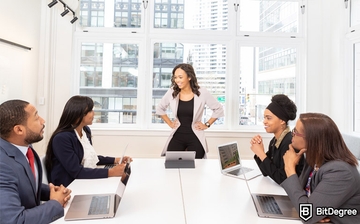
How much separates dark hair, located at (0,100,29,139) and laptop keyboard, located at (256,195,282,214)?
1.26 meters

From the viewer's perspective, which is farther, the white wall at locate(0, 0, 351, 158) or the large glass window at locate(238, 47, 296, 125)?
the large glass window at locate(238, 47, 296, 125)

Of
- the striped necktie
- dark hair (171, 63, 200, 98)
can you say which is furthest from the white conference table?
dark hair (171, 63, 200, 98)

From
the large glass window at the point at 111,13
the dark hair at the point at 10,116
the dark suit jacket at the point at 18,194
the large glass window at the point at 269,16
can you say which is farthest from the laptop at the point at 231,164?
the large glass window at the point at 111,13

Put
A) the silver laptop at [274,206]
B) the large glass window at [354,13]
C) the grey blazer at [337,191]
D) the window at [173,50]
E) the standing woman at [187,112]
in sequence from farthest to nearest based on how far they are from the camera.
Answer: the window at [173,50], the large glass window at [354,13], the standing woman at [187,112], the silver laptop at [274,206], the grey blazer at [337,191]

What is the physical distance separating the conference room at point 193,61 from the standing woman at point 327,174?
2316mm

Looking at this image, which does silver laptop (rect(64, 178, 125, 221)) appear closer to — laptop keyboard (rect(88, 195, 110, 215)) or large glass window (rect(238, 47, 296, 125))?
laptop keyboard (rect(88, 195, 110, 215))

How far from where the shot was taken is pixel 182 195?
1423mm

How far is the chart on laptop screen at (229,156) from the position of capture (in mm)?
1888

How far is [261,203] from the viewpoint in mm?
1309

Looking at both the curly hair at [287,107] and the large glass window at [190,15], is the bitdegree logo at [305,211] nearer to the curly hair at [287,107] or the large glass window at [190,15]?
the curly hair at [287,107]

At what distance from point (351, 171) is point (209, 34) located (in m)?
2.98

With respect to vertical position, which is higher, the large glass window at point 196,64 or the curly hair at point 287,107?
the large glass window at point 196,64

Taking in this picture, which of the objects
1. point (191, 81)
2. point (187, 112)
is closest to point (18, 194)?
point (187, 112)

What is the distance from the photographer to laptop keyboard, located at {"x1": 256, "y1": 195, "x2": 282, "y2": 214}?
4.01 ft
